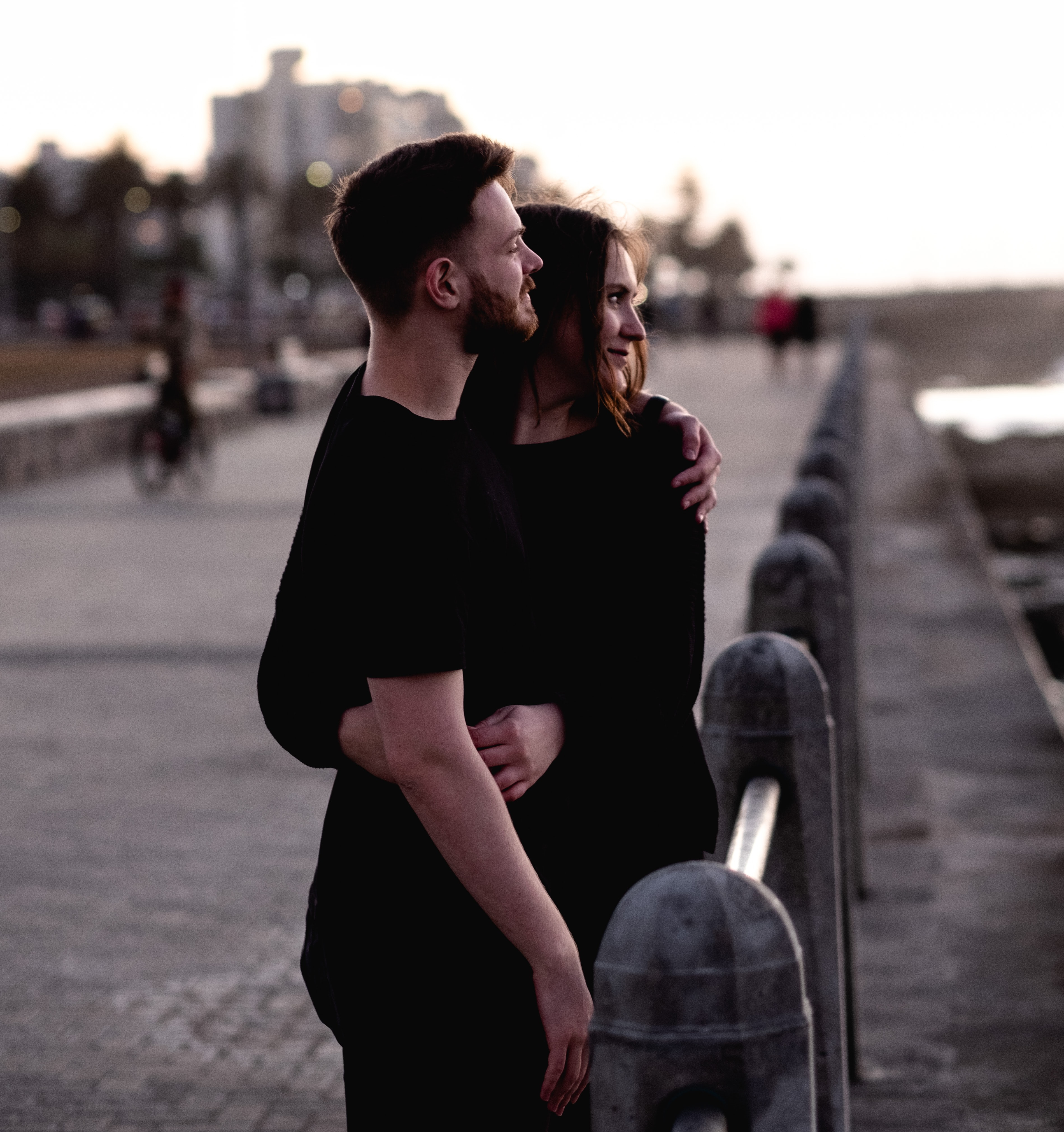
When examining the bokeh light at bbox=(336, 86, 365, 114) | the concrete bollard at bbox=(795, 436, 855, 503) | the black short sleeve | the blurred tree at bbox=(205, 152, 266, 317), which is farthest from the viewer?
the blurred tree at bbox=(205, 152, 266, 317)

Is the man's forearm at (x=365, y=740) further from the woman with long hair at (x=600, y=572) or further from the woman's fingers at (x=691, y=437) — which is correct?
the woman's fingers at (x=691, y=437)

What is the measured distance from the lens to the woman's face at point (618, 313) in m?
2.25

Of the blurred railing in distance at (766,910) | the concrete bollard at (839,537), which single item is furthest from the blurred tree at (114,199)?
the blurred railing in distance at (766,910)

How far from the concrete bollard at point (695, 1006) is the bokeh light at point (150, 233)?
154m

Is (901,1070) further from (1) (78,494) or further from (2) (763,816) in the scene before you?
(1) (78,494)

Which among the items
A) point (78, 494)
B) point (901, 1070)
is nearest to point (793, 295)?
point (78, 494)

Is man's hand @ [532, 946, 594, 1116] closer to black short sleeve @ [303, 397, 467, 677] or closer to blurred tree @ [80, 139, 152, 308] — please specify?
black short sleeve @ [303, 397, 467, 677]

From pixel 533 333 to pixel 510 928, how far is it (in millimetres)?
717

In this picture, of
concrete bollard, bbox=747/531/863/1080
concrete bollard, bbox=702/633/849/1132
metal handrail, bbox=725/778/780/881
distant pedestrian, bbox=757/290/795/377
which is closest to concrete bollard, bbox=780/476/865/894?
concrete bollard, bbox=747/531/863/1080

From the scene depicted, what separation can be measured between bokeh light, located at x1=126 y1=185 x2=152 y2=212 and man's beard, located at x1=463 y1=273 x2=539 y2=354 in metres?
95.6

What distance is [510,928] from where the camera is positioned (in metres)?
2.00

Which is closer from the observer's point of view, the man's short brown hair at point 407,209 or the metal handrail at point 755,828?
the man's short brown hair at point 407,209

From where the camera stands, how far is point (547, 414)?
229 centimetres

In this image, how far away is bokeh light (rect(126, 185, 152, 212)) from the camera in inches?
3693
